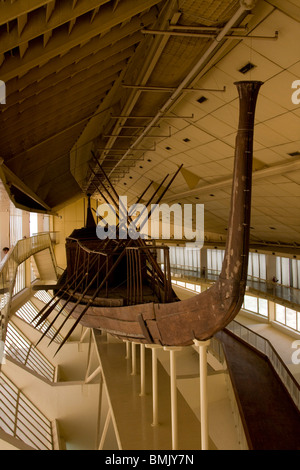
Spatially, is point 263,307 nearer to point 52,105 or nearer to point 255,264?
point 255,264

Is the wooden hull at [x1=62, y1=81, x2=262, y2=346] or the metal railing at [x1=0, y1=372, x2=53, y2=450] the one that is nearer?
the wooden hull at [x1=62, y1=81, x2=262, y2=346]

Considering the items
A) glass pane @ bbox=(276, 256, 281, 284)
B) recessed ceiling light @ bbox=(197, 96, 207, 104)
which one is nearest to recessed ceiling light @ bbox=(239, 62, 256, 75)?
recessed ceiling light @ bbox=(197, 96, 207, 104)

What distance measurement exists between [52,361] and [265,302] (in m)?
12.2

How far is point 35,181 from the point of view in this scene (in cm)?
1312

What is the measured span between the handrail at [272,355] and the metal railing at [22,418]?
610 cm

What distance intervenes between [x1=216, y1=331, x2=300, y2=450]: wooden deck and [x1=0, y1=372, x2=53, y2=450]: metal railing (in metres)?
5.17

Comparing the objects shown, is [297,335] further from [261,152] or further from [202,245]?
[261,152]

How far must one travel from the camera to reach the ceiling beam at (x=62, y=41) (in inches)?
180

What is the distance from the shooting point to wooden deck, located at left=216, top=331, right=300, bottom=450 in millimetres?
6941

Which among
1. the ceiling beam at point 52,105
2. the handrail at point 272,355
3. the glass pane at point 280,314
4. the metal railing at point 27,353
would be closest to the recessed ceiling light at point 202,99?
the ceiling beam at point 52,105

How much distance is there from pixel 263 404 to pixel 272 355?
7.54ft

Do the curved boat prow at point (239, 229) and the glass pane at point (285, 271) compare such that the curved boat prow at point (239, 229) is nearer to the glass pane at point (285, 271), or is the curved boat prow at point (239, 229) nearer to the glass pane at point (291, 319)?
the glass pane at point (285, 271)

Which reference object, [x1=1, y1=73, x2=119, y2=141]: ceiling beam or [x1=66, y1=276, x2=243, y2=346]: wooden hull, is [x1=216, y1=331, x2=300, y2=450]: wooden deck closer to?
[x1=66, y1=276, x2=243, y2=346]: wooden hull
